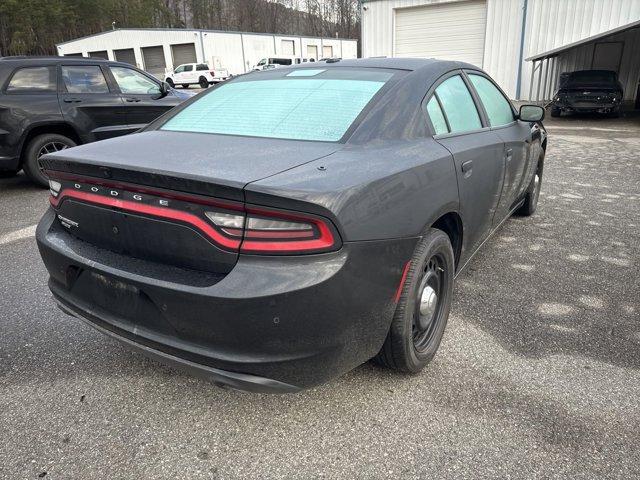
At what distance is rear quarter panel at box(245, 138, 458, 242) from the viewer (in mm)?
1715

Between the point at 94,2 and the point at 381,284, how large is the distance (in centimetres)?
7225

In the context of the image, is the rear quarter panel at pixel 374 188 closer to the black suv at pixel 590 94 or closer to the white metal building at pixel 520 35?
the black suv at pixel 590 94

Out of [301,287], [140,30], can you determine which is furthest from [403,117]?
[140,30]

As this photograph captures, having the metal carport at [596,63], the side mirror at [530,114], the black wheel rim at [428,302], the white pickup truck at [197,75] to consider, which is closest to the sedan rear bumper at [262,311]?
the black wheel rim at [428,302]

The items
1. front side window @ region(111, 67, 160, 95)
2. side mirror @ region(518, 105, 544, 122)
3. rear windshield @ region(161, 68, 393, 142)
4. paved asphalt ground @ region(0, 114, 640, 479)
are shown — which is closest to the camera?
paved asphalt ground @ region(0, 114, 640, 479)

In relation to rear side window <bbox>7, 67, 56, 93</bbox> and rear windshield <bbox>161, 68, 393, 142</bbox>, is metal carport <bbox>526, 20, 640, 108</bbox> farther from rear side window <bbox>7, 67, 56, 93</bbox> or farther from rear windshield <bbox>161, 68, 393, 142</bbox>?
rear windshield <bbox>161, 68, 393, 142</bbox>

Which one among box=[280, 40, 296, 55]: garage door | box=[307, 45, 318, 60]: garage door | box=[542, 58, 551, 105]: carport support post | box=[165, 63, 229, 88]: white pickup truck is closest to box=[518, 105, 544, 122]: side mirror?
box=[542, 58, 551, 105]: carport support post

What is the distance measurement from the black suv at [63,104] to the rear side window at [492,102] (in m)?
5.62

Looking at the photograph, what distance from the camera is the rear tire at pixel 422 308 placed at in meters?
2.17

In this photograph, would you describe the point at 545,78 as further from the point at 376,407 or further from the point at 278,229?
the point at 278,229

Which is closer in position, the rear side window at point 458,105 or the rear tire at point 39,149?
the rear side window at point 458,105

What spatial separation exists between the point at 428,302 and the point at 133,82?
6.86 metres

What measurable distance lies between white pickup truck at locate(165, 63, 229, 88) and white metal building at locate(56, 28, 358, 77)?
6.45 m

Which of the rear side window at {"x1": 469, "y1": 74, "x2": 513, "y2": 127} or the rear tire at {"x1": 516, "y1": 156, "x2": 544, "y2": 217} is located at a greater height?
the rear side window at {"x1": 469, "y1": 74, "x2": 513, "y2": 127}
